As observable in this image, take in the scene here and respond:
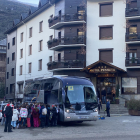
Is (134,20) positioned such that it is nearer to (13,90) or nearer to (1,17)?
(13,90)

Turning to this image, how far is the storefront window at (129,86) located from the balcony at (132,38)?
178 inches

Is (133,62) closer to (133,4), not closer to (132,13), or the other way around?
(132,13)

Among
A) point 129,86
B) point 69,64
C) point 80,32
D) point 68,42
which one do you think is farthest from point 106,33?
point 129,86

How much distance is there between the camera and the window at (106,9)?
34.4 meters

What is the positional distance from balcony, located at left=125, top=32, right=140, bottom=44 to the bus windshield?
15806 mm

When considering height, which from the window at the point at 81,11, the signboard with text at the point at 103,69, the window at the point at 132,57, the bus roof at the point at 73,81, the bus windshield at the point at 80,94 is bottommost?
the bus windshield at the point at 80,94

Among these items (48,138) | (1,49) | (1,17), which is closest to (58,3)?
(48,138)

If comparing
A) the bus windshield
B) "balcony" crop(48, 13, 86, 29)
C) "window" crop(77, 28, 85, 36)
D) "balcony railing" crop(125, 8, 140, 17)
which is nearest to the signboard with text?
"window" crop(77, 28, 85, 36)

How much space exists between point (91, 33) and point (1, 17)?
83.4 meters

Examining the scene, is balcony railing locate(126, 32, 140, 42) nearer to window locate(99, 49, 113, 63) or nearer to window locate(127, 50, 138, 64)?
window locate(127, 50, 138, 64)

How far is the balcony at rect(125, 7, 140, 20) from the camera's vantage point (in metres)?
32.6

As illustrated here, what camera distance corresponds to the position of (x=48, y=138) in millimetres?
12438

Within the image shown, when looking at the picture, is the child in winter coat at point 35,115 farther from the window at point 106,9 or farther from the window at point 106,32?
the window at point 106,9

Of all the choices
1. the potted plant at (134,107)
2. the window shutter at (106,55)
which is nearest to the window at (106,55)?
the window shutter at (106,55)
